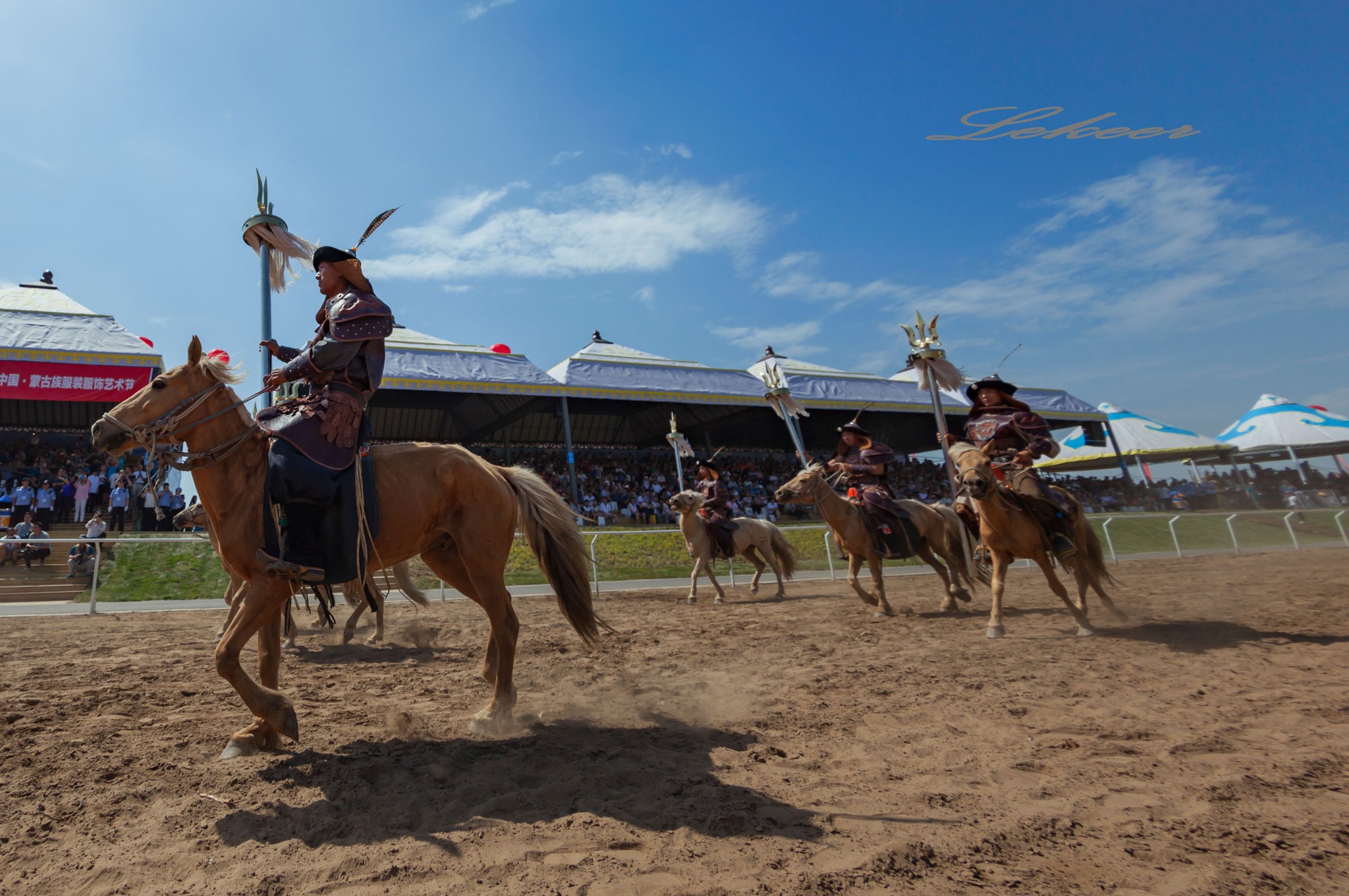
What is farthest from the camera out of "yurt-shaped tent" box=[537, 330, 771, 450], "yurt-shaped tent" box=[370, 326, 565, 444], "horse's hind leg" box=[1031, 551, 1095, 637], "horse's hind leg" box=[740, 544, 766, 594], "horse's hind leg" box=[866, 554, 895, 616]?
"yurt-shaped tent" box=[537, 330, 771, 450]

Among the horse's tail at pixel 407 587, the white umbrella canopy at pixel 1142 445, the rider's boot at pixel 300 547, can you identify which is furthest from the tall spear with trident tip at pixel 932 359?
the white umbrella canopy at pixel 1142 445

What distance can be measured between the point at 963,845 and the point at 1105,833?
0.53 metres

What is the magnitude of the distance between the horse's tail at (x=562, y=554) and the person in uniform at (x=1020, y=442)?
449cm

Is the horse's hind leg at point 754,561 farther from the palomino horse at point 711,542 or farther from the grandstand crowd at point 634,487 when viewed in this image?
the grandstand crowd at point 634,487

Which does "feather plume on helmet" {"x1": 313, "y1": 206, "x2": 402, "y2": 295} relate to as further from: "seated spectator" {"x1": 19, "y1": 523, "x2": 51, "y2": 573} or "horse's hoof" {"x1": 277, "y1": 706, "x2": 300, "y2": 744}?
"seated spectator" {"x1": 19, "y1": 523, "x2": 51, "y2": 573}

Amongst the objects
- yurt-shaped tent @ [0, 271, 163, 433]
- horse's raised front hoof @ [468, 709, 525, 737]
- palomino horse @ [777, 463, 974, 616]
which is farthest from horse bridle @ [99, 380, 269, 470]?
yurt-shaped tent @ [0, 271, 163, 433]

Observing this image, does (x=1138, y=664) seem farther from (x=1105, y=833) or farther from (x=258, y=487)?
(x=258, y=487)

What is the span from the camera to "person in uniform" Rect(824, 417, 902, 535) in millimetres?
9289

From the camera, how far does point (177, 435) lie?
3.60m

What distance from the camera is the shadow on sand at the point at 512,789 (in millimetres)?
2506

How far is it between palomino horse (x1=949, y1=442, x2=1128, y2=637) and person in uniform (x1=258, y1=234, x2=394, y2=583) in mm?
5368

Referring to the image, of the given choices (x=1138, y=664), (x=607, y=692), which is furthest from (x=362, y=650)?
(x=1138, y=664)

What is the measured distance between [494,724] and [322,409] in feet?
6.73

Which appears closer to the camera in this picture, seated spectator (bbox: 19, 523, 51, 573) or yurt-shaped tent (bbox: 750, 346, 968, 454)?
seated spectator (bbox: 19, 523, 51, 573)
